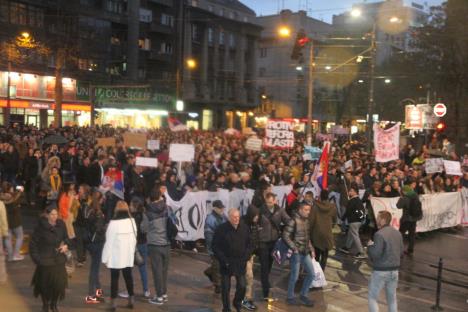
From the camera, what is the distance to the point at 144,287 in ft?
27.4

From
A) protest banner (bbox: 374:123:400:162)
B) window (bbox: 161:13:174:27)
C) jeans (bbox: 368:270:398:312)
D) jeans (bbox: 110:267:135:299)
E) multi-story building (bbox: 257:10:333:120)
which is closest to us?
jeans (bbox: 368:270:398:312)

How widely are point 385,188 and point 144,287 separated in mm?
7512

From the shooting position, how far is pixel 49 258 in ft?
23.2

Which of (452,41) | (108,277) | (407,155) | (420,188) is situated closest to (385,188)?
(420,188)

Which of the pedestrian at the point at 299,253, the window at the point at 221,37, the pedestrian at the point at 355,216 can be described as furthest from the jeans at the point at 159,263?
the window at the point at 221,37

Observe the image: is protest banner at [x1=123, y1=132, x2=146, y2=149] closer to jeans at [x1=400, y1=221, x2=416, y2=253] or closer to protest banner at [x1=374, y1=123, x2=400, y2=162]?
protest banner at [x1=374, y1=123, x2=400, y2=162]

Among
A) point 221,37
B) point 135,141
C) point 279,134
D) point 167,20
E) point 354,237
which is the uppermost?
point 167,20

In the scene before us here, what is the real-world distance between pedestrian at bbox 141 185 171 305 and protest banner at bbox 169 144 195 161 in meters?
6.79

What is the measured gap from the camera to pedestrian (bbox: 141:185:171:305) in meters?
8.01

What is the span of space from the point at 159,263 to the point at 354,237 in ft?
17.9

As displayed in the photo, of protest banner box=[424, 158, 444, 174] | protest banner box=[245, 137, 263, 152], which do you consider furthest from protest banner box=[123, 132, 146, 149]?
protest banner box=[424, 158, 444, 174]

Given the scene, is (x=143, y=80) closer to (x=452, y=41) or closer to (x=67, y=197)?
(x=452, y=41)

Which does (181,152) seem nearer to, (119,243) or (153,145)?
(153,145)

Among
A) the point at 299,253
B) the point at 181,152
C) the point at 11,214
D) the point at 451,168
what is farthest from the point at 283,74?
the point at 299,253
